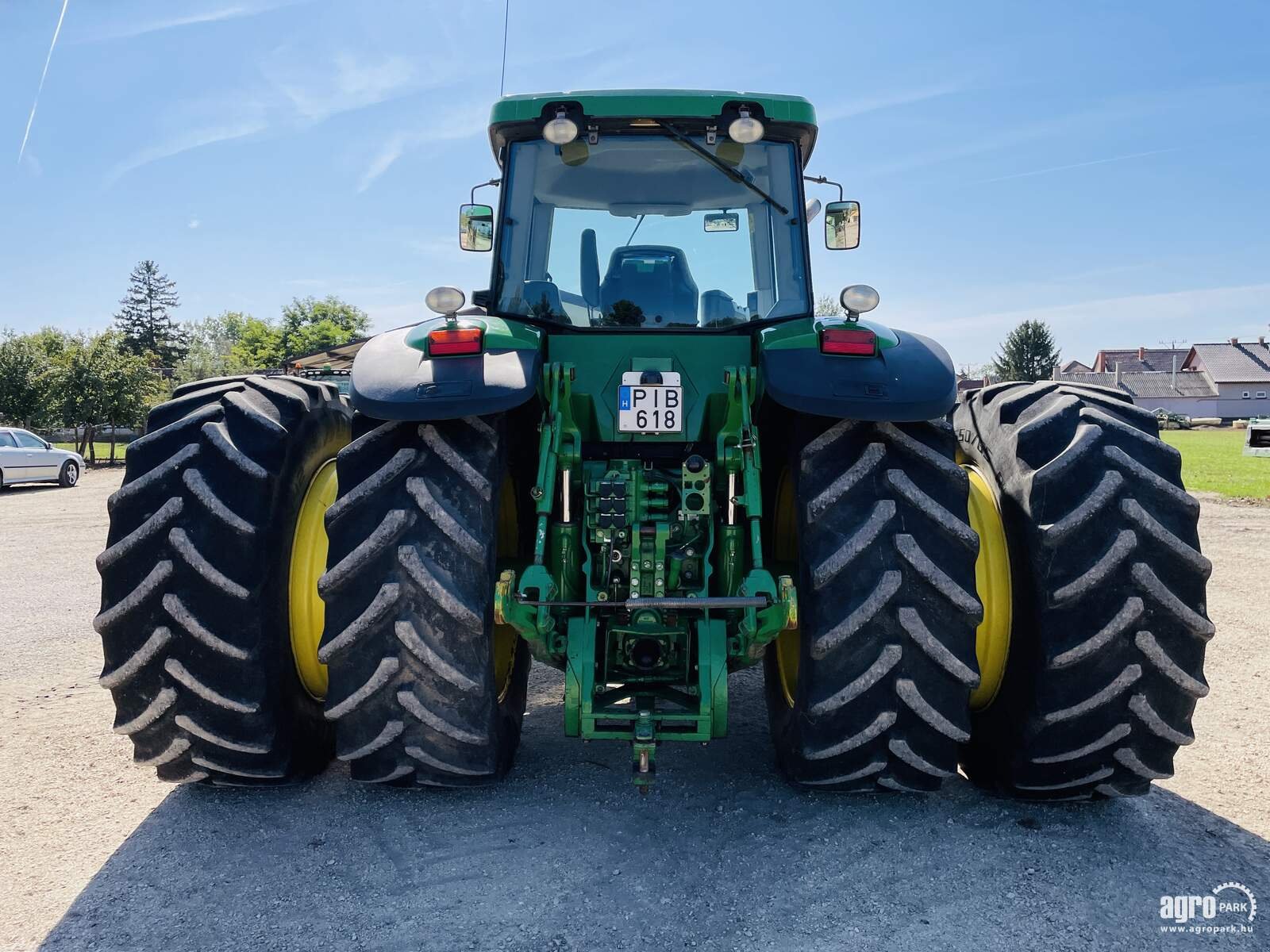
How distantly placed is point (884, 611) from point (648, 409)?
112cm

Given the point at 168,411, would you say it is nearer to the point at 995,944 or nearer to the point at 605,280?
the point at 605,280

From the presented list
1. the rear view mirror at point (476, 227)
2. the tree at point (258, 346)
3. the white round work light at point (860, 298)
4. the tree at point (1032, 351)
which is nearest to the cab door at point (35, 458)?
the rear view mirror at point (476, 227)

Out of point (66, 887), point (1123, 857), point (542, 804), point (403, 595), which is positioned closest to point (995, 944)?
point (1123, 857)

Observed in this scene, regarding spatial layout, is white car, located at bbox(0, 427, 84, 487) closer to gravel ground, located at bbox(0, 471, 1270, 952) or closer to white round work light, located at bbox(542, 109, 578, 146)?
gravel ground, located at bbox(0, 471, 1270, 952)

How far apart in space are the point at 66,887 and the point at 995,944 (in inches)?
114

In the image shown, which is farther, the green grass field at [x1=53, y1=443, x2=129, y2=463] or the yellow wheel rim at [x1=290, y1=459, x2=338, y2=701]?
the green grass field at [x1=53, y1=443, x2=129, y2=463]

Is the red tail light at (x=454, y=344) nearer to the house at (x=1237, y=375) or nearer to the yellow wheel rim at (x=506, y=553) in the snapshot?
the yellow wheel rim at (x=506, y=553)

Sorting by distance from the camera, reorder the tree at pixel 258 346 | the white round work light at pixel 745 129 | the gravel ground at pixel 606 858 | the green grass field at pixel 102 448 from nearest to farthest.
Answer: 1. the gravel ground at pixel 606 858
2. the white round work light at pixel 745 129
3. the green grass field at pixel 102 448
4. the tree at pixel 258 346

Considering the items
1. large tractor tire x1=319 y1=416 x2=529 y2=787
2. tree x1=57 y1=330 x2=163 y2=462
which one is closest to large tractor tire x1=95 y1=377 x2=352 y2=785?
large tractor tire x1=319 y1=416 x2=529 y2=787

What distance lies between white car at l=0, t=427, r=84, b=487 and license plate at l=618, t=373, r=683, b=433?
21.1 m

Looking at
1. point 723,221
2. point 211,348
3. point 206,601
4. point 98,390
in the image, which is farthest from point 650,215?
point 211,348

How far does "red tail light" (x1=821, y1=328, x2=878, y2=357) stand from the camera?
125 inches

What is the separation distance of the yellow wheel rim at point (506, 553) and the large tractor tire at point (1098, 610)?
1970mm

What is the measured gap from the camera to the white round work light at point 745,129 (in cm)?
363
